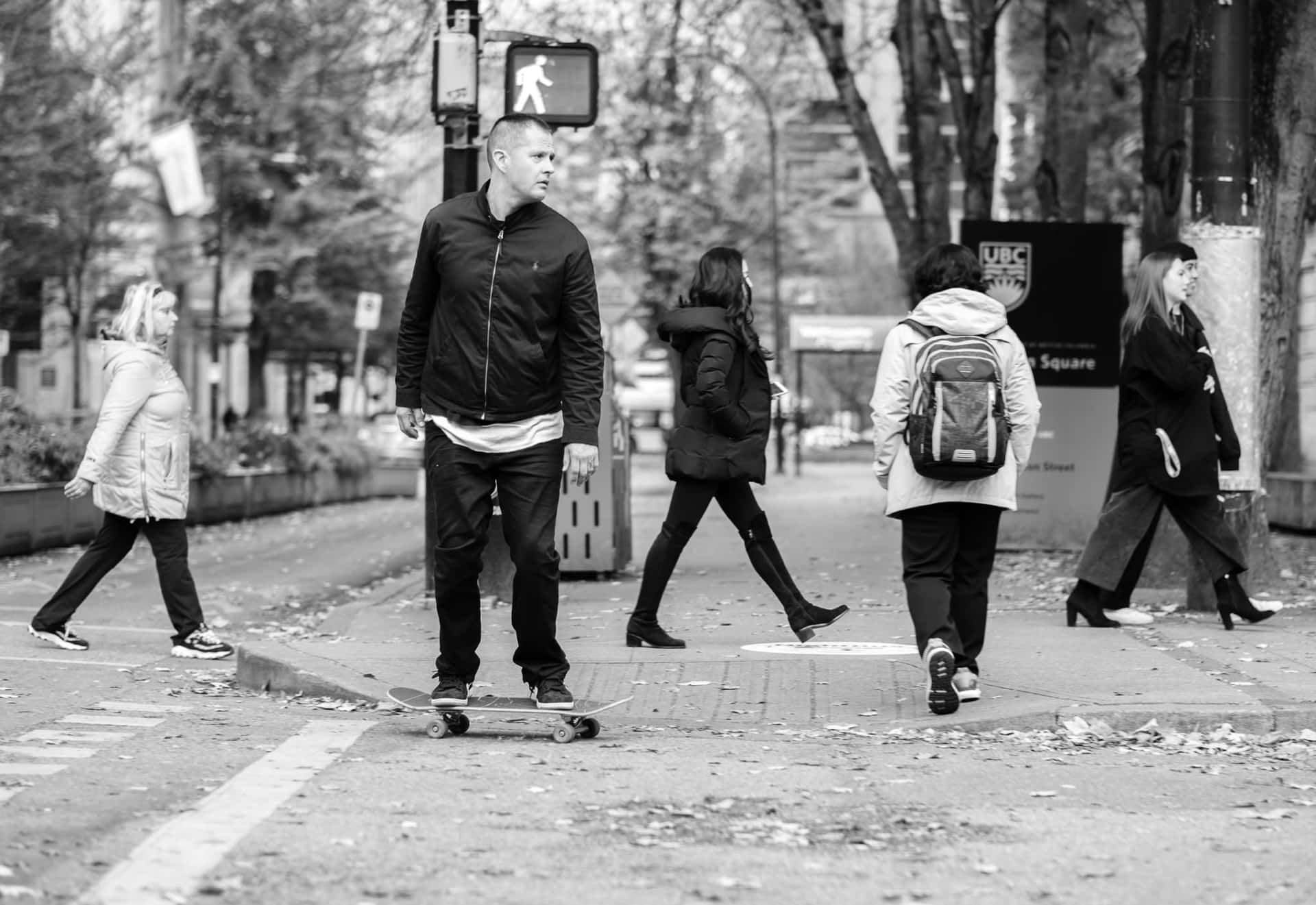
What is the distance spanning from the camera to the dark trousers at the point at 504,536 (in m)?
6.59

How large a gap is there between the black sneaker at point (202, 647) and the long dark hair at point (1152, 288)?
173 inches

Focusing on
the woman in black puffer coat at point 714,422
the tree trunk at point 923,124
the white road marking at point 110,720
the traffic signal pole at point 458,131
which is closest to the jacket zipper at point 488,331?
the white road marking at point 110,720

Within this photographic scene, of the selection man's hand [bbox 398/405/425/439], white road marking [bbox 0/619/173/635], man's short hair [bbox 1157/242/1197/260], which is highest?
man's short hair [bbox 1157/242/1197/260]

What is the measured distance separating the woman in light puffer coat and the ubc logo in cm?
698

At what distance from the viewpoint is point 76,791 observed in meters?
5.72

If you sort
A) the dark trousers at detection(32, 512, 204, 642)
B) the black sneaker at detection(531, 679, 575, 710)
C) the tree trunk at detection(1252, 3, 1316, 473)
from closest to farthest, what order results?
1. the black sneaker at detection(531, 679, 575, 710)
2. the dark trousers at detection(32, 512, 204, 642)
3. the tree trunk at detection(1252, 3, 1316, 473)

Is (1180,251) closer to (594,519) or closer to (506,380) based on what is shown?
(506,380)

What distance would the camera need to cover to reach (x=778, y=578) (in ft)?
29.7

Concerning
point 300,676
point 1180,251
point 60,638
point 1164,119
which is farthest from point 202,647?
point 1164,119

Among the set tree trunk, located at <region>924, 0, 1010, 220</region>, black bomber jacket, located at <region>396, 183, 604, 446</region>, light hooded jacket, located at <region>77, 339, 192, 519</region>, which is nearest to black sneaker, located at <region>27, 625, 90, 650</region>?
light hooded jacket, located at <region>77, 339, 192, 519</region>

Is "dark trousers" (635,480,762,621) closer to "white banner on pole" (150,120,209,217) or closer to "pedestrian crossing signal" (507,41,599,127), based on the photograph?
"pedestrian crossing signal" (507,41,599,127)

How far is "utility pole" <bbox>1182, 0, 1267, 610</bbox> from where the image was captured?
399 inches

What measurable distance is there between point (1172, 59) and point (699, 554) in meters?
4.92

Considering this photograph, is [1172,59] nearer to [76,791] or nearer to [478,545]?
[478,545]
